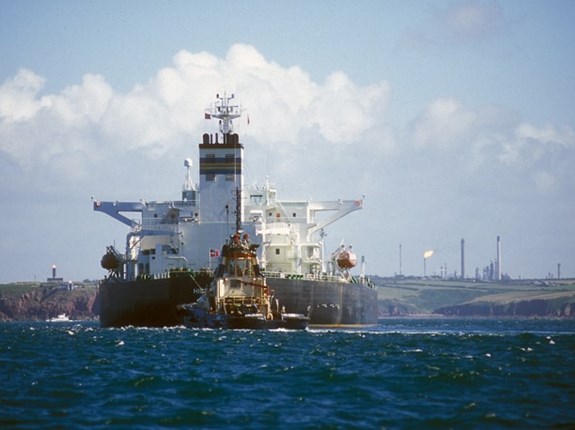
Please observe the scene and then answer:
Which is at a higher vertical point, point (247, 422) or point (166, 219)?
point (166, 219)

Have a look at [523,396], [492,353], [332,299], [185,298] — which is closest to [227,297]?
[185,298]

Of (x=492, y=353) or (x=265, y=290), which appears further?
(x=265, y=290)

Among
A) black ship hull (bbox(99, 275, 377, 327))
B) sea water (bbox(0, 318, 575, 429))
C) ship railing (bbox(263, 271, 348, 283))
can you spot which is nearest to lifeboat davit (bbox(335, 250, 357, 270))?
ship railing (bbox(263, 271, 348, 283))

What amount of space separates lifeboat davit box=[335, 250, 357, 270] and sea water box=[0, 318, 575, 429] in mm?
48676

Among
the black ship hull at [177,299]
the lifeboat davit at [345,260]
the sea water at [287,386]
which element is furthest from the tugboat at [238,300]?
the lifeboat davit at [345,260]

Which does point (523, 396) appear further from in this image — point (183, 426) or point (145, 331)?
point (145, 331)

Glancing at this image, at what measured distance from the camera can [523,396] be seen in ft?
130

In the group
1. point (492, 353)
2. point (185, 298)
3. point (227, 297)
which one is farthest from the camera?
point (185, 298)

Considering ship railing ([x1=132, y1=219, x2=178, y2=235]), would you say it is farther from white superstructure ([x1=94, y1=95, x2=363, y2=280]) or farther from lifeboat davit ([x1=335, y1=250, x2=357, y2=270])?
lifeboat davit ([x1=335, y1=250, x2=357, y2=270])

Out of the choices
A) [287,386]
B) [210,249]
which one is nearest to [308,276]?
[210,249]

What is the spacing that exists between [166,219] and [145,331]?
1960cm

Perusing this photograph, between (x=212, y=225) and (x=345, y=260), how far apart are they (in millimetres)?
18933

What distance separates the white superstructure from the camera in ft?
316

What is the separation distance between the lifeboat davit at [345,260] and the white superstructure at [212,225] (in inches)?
201
